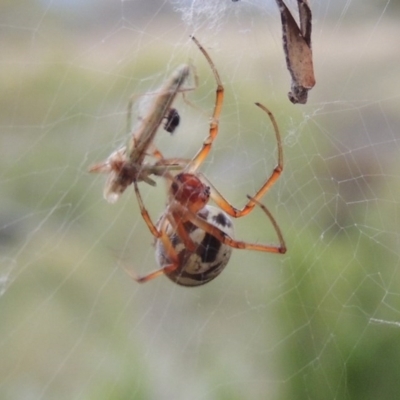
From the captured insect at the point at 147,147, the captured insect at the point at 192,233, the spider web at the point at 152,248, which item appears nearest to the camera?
the captured insect at the point at 147,147

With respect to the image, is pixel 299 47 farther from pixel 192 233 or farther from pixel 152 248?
pixel 152 248

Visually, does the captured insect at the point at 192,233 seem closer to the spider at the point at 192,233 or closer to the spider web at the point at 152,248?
the spider at the point at 192,233

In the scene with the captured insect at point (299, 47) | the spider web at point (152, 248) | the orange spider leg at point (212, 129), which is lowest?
the spider web at point (152, 248)

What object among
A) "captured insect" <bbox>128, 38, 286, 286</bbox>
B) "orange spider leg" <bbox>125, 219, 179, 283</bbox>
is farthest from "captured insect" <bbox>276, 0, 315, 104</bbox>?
"orange spider leg" <bbox>125, 219, 179, 283</bbox>

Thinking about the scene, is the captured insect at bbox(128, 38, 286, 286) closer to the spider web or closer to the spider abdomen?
the spider abdomen

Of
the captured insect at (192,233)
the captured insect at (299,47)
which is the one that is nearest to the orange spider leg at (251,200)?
the captured insect at (192,233)

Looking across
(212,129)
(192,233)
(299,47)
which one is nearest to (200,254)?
(192,233)

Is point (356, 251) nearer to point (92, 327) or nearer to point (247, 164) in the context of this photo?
point (247, 164)
